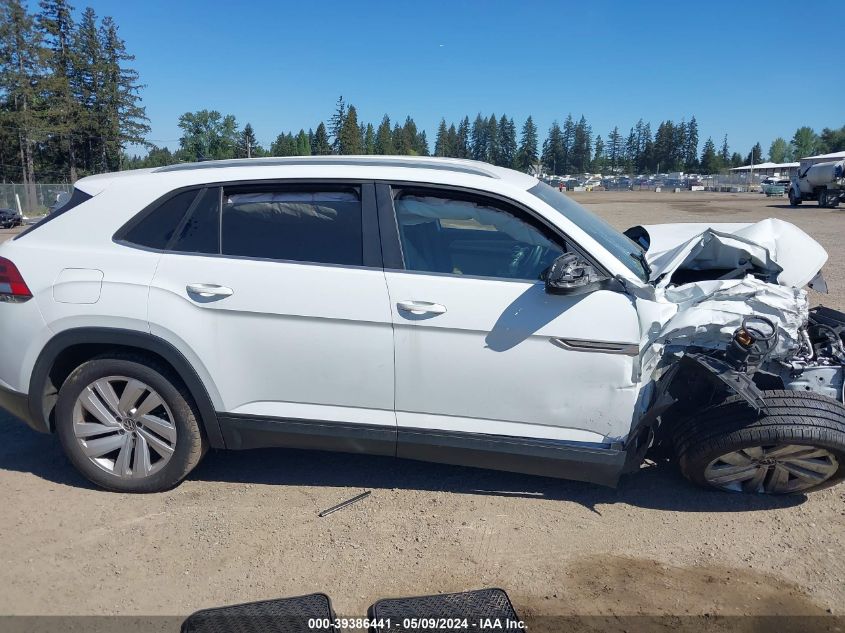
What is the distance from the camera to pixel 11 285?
3.64 meters

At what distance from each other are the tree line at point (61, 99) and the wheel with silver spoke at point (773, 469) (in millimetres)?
45829

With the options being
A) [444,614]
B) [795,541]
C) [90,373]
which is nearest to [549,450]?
[444,614]

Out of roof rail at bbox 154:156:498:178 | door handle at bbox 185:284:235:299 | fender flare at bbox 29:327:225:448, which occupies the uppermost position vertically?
roof rail at bbox 154:156:498:178

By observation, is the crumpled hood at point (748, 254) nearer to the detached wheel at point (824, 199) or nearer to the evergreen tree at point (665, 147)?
the detached wheel at point (824, 199)

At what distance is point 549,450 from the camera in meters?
3.35

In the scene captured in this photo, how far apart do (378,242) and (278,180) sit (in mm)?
695

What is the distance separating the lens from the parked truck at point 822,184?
34531 mm

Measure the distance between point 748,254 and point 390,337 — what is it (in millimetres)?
2329

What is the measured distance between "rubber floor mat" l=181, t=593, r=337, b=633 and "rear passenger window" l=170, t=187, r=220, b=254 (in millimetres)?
1827

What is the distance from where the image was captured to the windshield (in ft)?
11.8

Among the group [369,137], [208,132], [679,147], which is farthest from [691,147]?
[208,132]

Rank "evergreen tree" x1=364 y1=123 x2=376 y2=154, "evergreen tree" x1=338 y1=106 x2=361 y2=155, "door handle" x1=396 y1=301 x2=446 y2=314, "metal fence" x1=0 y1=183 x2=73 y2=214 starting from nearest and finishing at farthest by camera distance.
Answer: "door handle" x1=396 y1=301 x2=446 y2=314 → "metal fence" x1=0 y1=183 x2=73 y2=214 → "evergreen tree" x1=338 y1=106 x2=361 y2=155 → "evergreen tree" x1=364 y1=123 x2=376 y2=154

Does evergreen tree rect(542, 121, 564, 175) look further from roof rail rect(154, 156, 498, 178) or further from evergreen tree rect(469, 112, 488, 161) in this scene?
roof rail rect(154, 156, 498, 178)

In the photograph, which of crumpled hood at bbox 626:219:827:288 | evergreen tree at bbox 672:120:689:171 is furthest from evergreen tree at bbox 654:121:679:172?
crumpled hood at bbox 626:219:827:288
